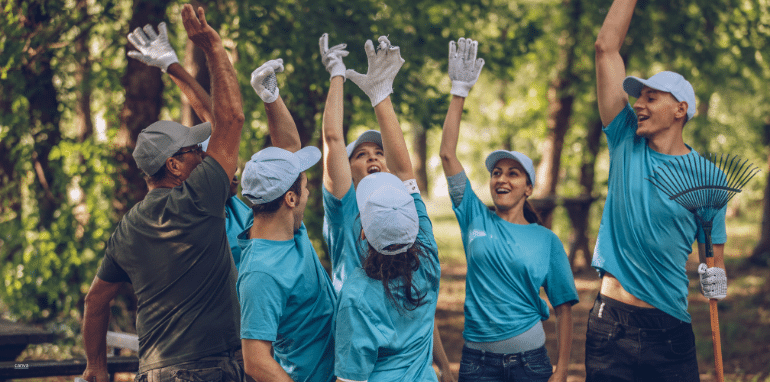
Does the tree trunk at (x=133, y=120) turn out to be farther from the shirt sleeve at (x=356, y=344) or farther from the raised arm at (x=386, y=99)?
the shirt sleeve at (x=356, y=344)

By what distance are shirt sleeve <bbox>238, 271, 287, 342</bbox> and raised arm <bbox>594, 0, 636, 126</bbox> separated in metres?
1.85

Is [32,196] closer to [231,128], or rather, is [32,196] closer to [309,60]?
[309,60]

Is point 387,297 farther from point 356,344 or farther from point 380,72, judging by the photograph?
point 380,72

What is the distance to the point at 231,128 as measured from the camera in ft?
8.12

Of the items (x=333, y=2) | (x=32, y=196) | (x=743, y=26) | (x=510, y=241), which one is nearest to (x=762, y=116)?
(x=743, y=26)

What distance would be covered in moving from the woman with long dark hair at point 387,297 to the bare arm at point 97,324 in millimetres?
1113

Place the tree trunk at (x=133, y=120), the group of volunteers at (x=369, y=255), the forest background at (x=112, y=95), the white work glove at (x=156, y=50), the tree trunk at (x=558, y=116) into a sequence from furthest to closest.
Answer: the tree trunk at (x=558, y=116) < the tree trunk at (x=133, y=120) < the forest background at (x=112, y=95) < the white work glove at (x=156, y=50) < the group of volunteers at (x=369, y=255)

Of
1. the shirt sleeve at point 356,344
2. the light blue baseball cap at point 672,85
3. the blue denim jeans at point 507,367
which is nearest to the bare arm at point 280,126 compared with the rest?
the shirt sleeve at point 356,344

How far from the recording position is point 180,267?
7.79 ft

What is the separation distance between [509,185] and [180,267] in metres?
1.63

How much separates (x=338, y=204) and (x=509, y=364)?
3.52 feet

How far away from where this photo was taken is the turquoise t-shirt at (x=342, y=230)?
8.58ft

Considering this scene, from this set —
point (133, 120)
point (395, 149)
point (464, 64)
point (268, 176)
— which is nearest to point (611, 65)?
point (464, 64)

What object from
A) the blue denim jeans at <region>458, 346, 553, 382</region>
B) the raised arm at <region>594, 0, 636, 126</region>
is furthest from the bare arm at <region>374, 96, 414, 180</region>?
the raised arm at <region>594, 0, 636, 126</region>
